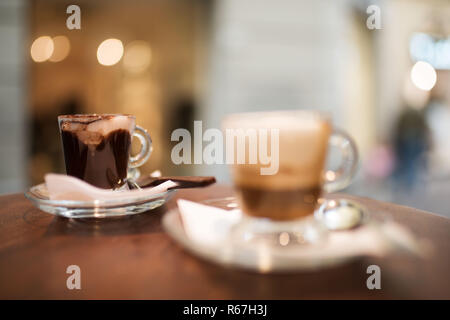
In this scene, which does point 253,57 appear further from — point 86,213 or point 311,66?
point 86,213

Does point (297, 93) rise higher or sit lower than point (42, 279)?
higher

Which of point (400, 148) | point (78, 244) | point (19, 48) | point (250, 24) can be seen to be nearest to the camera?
point (78, 244)

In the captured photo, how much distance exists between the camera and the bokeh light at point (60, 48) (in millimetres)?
4234

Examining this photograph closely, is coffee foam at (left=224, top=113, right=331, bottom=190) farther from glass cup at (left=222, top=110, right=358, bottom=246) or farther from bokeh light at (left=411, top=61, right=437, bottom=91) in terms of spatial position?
bokeh light at (left=411, top=61, right=437, bottom=91)

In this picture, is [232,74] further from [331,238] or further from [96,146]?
[331,238]

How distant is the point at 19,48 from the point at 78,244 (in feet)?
8.40

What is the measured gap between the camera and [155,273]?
0.33m

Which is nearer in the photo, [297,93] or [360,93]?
[297,93]

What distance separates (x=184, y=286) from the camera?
0.31m

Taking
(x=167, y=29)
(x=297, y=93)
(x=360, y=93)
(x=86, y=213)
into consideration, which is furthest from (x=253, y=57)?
(x=86, y=213)

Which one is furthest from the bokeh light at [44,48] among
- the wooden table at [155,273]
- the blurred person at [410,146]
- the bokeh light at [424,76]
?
the bokeh light at [424,76]

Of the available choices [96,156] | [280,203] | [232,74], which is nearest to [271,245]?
[280,203]

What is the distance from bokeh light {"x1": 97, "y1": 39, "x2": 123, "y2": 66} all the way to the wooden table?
4.27 m

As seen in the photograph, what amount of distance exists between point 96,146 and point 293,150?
36 centimetres
